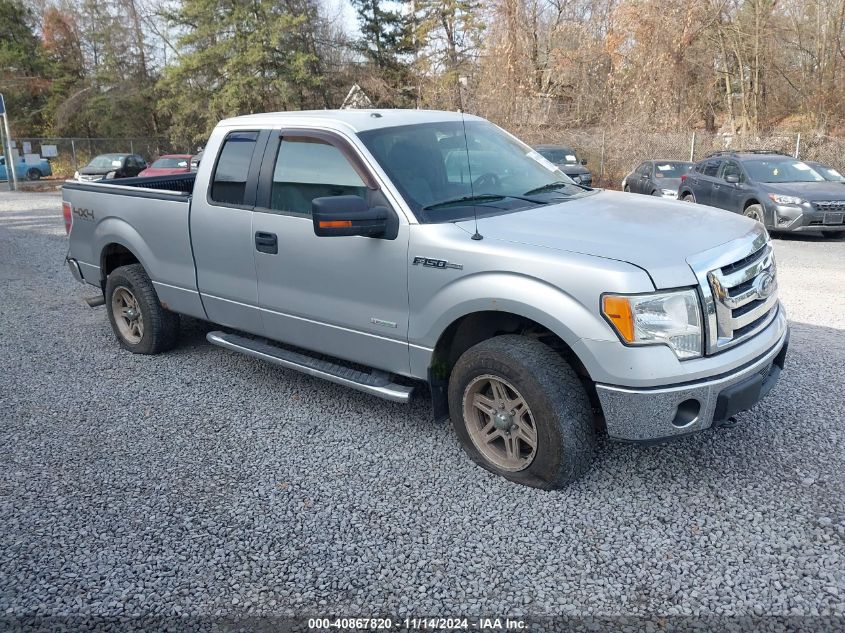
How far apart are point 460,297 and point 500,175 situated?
1.20m

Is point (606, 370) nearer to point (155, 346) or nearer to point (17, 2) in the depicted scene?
point (155, 346)

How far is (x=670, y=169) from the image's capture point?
17969mm

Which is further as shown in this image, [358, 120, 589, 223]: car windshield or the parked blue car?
the parked blue car

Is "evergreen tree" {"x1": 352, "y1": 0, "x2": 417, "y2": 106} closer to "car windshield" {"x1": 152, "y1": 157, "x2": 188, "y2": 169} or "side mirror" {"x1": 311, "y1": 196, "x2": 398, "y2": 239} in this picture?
"car windshield" {"x1": 152, "y1": 157, "x2": 188, "y2": 169}

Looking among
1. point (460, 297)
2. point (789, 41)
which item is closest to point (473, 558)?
point (460, 297)

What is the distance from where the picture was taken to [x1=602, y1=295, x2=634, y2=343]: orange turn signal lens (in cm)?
326

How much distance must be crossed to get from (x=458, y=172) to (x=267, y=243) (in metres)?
1.34

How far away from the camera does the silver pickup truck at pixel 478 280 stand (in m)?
3.35

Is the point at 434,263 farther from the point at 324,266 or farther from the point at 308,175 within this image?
the point at 308,175

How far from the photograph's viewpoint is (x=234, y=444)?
175 inches

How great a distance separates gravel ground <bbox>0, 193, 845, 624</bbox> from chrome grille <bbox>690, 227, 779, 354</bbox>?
0.84 meters

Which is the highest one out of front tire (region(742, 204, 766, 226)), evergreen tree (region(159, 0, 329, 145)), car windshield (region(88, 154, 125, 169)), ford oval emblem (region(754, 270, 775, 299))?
evergreen tree (region(159, 0, 329, 145))

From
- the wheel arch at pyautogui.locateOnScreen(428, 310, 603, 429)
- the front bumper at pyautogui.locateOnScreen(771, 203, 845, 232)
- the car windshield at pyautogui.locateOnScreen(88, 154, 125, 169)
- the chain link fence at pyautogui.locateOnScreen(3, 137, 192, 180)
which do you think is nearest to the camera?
the wheel arch at pyautogui.locateOnScreen(428, 310, 603, 429)

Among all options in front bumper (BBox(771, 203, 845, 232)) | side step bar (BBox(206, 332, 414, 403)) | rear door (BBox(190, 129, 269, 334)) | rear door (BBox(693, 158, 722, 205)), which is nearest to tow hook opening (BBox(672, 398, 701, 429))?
side step bar (BBox(206, 332, 414, 403))
